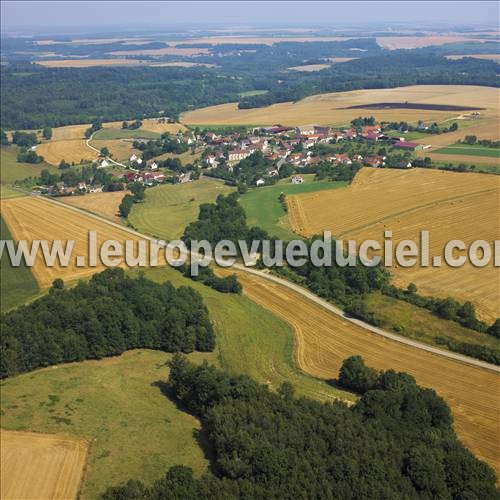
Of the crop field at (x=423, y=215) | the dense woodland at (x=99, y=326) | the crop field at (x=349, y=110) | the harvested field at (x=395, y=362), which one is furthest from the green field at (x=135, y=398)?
the crop field at (x=349, y=110)

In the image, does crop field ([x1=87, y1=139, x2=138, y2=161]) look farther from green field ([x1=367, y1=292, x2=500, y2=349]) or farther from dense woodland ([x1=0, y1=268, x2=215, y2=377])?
green field ([x1=367, y1=292, x2=500, y2=349])

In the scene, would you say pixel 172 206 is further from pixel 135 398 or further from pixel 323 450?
pixel 323 450

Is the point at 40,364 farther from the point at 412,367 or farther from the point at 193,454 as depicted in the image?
the point at 412,367

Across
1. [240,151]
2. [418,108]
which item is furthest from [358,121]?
[240,151]

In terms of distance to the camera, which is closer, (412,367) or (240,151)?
(412,367)

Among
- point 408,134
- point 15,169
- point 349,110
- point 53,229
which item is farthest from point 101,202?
point 349,110

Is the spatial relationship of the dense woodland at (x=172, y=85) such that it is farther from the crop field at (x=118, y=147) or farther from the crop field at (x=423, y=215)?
the crop field at (x=423, y=215)
